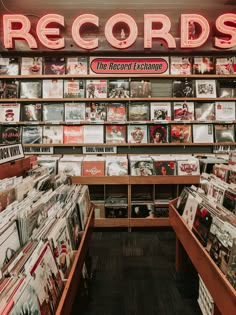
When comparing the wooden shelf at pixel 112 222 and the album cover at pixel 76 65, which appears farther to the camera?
the album cover at pixel 76 65

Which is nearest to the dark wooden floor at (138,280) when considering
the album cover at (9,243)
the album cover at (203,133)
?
the album cover at (9,243)

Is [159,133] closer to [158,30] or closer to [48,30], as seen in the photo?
[158,30]

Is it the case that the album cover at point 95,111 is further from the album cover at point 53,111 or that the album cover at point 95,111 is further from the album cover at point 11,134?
the album cover at point 11,134

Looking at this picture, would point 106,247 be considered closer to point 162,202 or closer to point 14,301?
point 162,202

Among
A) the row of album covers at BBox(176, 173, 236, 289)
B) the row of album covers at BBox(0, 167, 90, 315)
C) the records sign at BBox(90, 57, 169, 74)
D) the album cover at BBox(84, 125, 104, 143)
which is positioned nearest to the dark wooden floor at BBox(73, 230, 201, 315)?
the row of album covers at BBox(176, 173, 236, 289)

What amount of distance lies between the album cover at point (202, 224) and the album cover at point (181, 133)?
2681 millimetres

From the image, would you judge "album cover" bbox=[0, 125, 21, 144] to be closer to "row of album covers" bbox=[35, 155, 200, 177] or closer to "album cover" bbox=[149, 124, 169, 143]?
"row of album covers" bbox=[35, 155, 200, 177]

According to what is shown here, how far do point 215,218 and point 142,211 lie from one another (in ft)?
8.45

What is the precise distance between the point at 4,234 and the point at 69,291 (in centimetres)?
46

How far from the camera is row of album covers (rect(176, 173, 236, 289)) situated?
1.66 m

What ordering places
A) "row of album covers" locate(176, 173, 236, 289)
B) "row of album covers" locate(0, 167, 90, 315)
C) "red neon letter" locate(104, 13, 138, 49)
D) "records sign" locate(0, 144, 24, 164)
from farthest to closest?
"red neon letter" locate(104, 13, 138, 49) < "records sign" locate(0, 144, 24, 164) < "row of album covers" locate(176, 173, 236, 289) < "row of album covers" locate(0, 167, 90, 315)

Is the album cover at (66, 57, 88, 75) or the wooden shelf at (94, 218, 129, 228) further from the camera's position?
the album cover at (66, 57, 88, 75)

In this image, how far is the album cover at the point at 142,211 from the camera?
4.47 metres

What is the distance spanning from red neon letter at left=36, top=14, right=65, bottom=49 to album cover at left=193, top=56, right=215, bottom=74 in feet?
6.87
